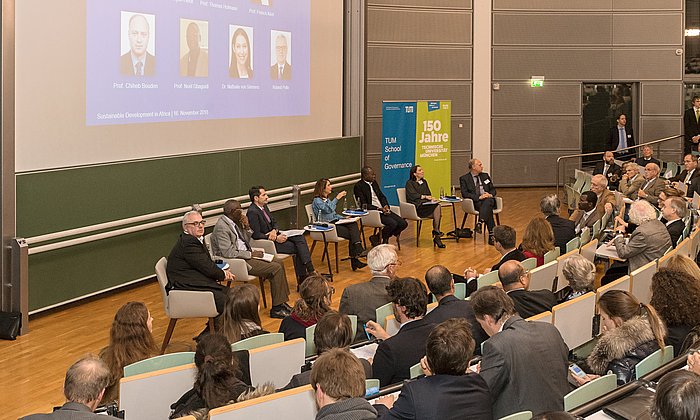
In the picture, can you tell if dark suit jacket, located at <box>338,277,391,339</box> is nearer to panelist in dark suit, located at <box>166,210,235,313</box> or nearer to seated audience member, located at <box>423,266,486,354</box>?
seated audience member, located at <box>423,266,486,354</box>

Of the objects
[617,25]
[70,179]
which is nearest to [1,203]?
[70,179]

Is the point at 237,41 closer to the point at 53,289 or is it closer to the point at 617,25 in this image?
the point at 53,289

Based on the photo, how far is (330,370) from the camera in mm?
3809

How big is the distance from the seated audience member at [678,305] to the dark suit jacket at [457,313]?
1.13 metres

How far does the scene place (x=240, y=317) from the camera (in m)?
5.84

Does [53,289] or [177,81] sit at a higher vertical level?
[177,81]

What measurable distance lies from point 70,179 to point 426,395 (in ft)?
20.7

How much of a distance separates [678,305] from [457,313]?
1.36 m

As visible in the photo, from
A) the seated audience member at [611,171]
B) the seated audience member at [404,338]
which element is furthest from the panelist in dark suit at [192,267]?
the seated audience member at [611,171]

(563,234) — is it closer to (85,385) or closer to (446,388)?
(446,388)

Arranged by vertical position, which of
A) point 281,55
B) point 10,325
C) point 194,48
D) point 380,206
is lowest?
point 10,325

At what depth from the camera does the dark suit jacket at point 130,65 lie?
977cm

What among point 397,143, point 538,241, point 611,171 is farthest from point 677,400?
point 611,171

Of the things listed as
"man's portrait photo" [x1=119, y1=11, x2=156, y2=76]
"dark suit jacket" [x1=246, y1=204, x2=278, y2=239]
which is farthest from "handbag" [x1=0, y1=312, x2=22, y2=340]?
"man's portrait photo" [x1=119, y1=11, x2=156, y2=76]
